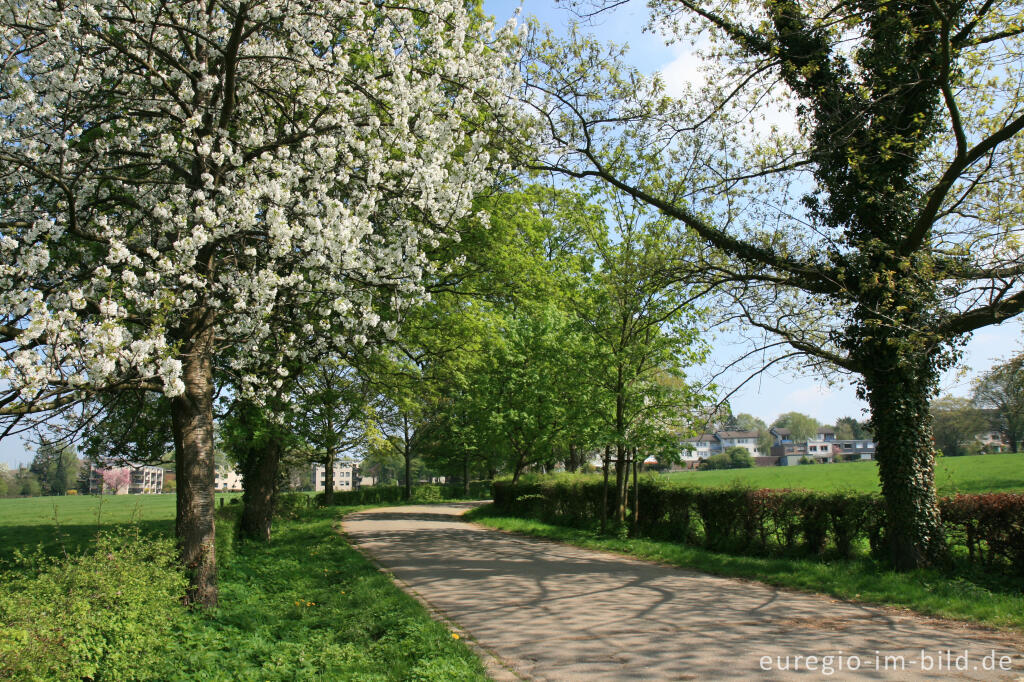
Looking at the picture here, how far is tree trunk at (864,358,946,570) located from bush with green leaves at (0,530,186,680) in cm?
972

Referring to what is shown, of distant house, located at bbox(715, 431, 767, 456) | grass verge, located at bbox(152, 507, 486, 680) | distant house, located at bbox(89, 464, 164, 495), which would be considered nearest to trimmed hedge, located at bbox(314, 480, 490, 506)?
distant house, located at bbox(89, 464, 164, 495)

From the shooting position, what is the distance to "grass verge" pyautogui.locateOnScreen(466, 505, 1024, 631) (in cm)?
724

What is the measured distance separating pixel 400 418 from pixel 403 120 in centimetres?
3173

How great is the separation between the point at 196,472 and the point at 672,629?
19.2ft

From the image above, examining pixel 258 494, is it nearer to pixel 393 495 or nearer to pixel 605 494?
pixel 605 494

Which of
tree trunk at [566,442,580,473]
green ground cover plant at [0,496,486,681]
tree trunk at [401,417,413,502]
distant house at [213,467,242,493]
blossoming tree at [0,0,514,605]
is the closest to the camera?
green ground cover plant at [0,496,486,681]

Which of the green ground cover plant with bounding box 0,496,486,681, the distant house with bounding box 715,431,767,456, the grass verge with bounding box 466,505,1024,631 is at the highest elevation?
the green ground cover plant with bounding box 0,496,486,681

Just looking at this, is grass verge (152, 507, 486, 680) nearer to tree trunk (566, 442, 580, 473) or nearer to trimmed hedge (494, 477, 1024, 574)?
trimmed hedge (494, 477, 1024, 574)

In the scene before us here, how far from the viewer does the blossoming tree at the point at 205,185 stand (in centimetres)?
642

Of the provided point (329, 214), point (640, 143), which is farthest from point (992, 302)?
point (329, 214)

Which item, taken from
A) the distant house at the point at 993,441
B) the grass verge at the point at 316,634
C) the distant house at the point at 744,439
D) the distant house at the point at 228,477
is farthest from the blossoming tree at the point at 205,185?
the distant house at the point at 744,439

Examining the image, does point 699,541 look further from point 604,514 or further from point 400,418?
point 400,418

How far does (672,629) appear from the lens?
21.9 feet

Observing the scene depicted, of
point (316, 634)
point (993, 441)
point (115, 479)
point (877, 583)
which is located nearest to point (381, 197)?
point (316, 634)
